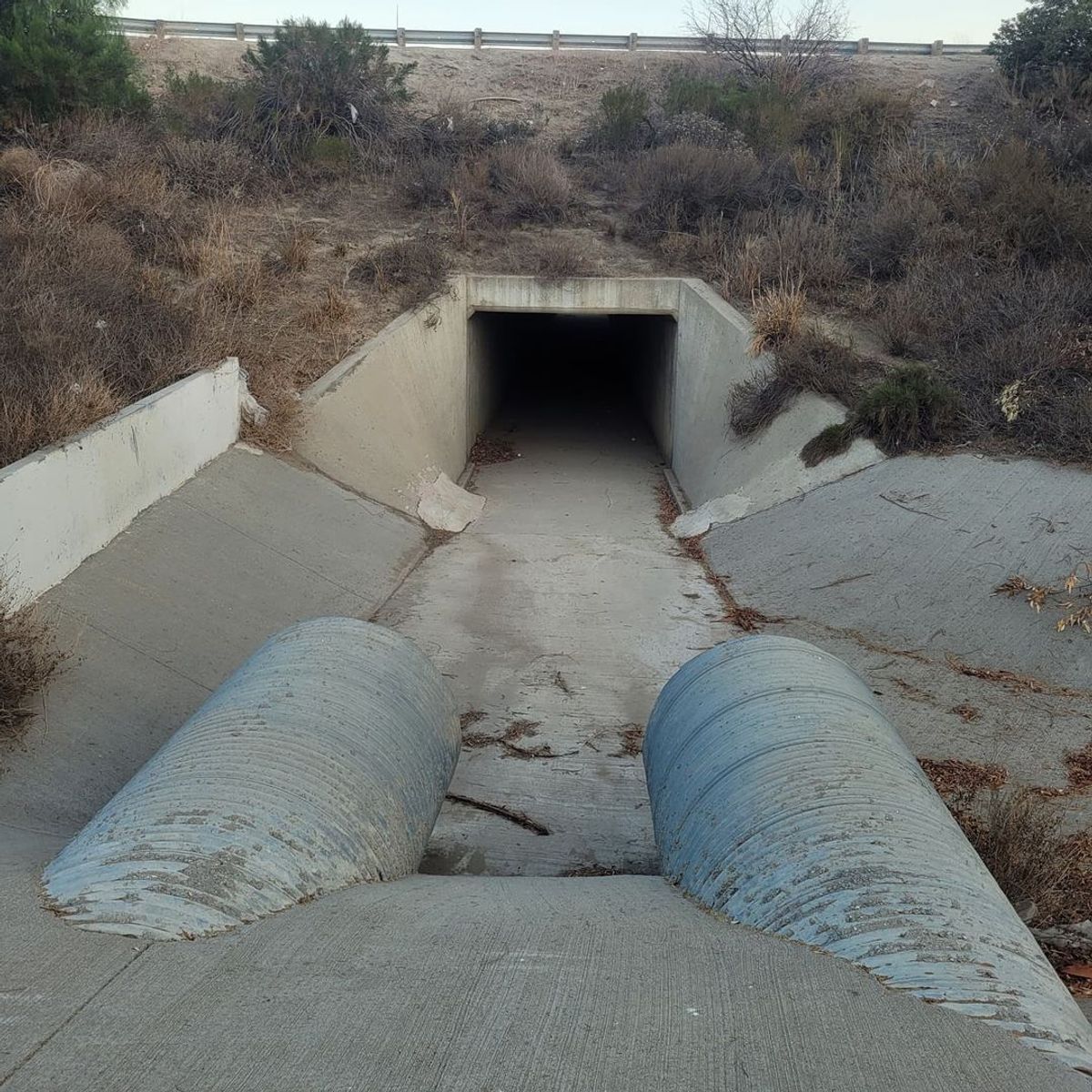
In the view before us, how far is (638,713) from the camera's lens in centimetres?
835

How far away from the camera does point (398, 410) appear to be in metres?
15.4

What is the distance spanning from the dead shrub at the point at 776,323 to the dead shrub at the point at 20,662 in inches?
421

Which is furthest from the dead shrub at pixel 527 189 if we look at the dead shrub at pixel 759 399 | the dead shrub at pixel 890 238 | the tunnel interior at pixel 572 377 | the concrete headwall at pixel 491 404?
the dead shrub at pixel 759 399

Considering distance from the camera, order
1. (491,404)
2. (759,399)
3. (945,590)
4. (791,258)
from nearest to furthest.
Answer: (945,590) → (759,399) → (791,258) → (491,404)

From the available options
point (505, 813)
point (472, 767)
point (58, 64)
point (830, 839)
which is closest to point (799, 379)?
point (472, 767)

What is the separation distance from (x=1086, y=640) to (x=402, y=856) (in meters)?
6.01

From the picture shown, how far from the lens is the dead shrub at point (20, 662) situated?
642cm

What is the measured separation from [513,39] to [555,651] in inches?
1159

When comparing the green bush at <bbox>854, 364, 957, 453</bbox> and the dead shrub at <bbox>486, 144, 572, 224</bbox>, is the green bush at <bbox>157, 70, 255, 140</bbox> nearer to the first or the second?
the dead shrub at <bbox>486, 144, 572, 224</bbox>

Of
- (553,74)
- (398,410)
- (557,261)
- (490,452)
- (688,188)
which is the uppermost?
(553,74)

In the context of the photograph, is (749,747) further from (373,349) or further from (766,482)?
(373,349)

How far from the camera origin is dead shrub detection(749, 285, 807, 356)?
15258 mm

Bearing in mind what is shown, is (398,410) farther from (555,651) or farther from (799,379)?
(555,651)

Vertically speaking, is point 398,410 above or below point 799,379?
below
